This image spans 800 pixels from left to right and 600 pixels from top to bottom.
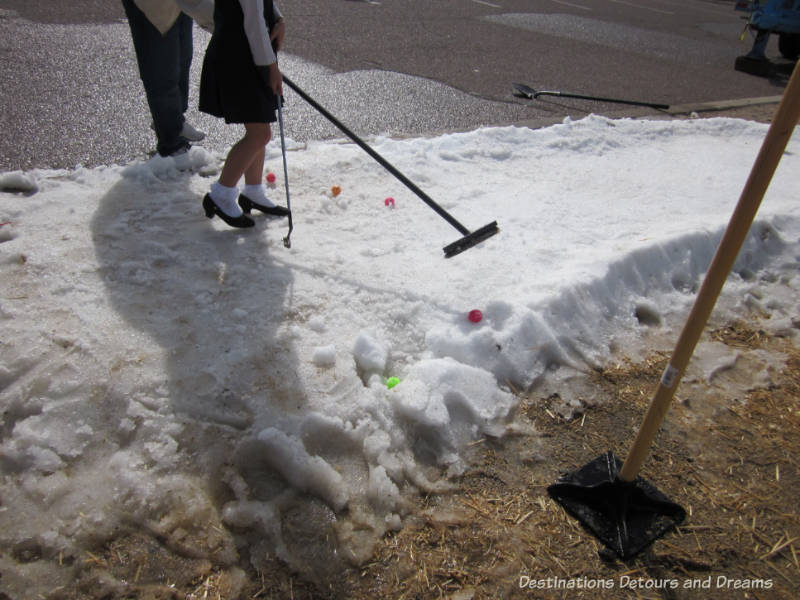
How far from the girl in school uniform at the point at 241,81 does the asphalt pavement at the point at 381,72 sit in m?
1.29

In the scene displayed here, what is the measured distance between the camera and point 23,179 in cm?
334

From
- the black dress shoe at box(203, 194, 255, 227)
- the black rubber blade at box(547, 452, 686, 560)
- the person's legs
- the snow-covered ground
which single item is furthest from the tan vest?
the black rubber blade at box(547, 452, 686, 560)

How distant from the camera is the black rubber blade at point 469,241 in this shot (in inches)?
116

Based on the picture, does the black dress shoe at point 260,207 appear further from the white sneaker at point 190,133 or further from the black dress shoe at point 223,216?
the white sneaker at point 190,133

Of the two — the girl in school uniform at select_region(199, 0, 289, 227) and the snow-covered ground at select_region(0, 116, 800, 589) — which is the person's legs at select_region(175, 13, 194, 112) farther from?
the girl in school uniform at select_region(199, 0, 289, 227)

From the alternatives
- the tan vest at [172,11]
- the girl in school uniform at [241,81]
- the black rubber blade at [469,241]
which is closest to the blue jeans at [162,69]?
the tan vest at [172,11]

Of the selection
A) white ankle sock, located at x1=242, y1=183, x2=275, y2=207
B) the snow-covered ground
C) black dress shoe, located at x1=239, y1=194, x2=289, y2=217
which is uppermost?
white ankle sock, located at x1=242, y1=183, x2=275, y2=207

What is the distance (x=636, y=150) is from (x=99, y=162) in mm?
4300

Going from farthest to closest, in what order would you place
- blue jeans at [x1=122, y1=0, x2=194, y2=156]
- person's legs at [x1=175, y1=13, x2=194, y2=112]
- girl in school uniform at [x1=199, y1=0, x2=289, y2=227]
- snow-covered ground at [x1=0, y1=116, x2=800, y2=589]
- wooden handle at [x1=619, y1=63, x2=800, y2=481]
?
person's legs at [x1=175, y1=13, x2=194, y2=112], blue jeans at [x1=122, y1=0, x2=194, y2=156], girl in school uniform at [x1=199, y1=0, x2=289, y2=227], snow-covered ground at [x1=0, y1=116, x2=800, y2=589], wooden handle at [x1=619, y1=63, x2=800, y2=481]

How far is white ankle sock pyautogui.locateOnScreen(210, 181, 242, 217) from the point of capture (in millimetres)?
3154

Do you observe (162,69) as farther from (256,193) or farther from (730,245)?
(730,245)

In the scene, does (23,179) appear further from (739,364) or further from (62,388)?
(739,364)

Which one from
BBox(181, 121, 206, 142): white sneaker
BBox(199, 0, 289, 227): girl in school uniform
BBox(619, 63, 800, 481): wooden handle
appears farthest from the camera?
BBox(181, 121, 206, 142): white sneaker

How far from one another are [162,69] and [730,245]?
3572 millimetres
